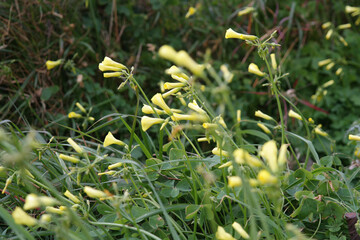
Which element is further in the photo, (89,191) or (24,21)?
(24,21)

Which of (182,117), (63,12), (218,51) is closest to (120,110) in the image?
(63,12)

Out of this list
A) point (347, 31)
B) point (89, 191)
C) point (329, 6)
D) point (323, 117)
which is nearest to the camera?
point (89, 191)

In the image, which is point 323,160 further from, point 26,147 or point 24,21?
point 24,21

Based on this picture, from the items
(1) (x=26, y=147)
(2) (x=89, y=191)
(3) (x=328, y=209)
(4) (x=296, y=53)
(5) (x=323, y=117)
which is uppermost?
(1) (x=26, y=147)

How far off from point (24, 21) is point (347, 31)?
2588 mm

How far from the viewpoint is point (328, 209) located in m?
1.36

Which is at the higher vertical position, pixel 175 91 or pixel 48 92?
pixel 175 91

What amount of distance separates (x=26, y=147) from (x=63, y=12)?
234 cm

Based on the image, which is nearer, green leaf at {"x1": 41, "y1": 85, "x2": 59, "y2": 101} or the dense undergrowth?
the dense undergrowth

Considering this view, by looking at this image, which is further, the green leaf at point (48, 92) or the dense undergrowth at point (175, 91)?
the green leaf at point (48, 92)

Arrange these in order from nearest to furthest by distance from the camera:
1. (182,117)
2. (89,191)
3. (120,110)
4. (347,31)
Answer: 1. (89,191)
2. (182,117)
3. (120,110)
4. (347,31)

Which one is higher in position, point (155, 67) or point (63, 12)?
point (63, 12)

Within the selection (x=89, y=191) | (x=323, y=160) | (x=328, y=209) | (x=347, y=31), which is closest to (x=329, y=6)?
(x=347, y=31)

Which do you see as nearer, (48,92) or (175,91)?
(175,91)
